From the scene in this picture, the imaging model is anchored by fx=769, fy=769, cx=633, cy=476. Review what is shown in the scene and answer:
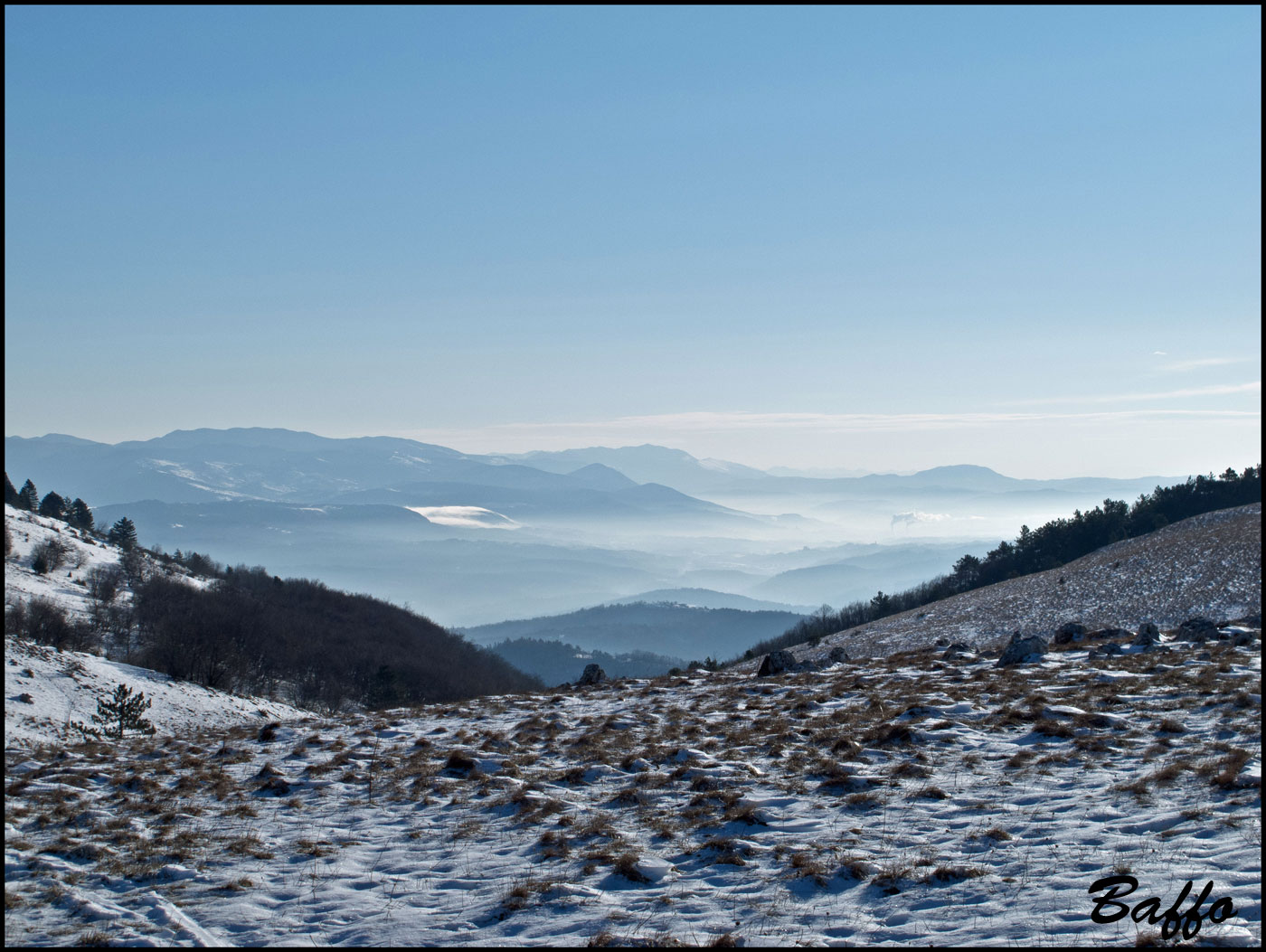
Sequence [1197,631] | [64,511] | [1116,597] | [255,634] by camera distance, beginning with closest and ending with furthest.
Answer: [1197,631] < [1116,597] < [255,634] < [64,511]

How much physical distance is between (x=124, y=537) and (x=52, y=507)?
2004cm

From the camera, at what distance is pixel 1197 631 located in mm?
23656

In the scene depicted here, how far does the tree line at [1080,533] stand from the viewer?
60.9 meters

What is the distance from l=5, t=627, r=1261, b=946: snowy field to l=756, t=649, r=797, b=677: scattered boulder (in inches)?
350

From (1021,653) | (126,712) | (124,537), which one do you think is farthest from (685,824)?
(124,537)

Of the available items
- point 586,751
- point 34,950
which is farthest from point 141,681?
point 34,950

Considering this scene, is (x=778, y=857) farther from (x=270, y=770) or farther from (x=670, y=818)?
(x=270, y=770)

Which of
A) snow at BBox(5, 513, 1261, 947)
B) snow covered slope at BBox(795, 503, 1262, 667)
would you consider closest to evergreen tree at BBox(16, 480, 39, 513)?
snow covered slope at BBox(795, 503, 1262, 667)

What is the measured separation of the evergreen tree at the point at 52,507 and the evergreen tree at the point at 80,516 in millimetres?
1316

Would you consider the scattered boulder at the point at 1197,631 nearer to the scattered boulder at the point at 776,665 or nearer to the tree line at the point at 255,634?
the scattered boulder at the point at 776,665

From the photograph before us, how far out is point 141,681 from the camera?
47.2 meters

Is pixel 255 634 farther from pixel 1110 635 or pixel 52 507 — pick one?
pixel 1110 635

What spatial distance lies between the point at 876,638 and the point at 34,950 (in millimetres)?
36628

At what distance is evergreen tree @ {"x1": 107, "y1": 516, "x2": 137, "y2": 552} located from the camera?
115 meters
